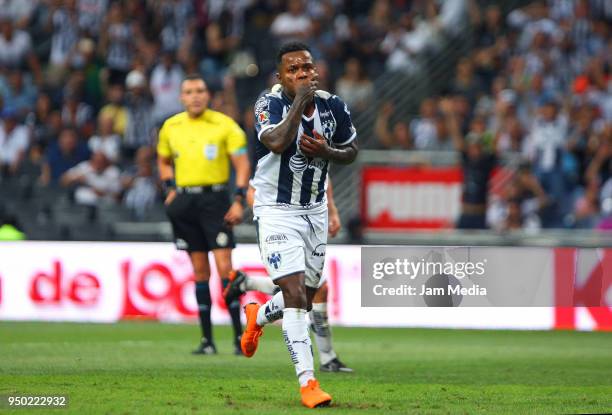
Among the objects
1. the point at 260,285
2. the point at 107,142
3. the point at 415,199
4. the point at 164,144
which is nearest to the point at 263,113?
the point at 260,285

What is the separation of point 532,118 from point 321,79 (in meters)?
3.65

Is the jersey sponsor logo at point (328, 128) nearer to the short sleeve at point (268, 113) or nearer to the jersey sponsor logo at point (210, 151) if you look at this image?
the short sleeve at point (268, 113)

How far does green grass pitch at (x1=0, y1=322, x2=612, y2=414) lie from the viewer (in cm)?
893

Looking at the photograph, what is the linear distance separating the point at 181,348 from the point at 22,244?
4874 mm

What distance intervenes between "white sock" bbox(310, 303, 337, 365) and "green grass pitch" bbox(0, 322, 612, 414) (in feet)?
1.08

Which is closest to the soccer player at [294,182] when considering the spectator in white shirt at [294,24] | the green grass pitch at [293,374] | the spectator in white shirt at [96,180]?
the green grass pitch at [293,374]

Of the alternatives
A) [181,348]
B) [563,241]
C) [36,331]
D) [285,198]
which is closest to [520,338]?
[563,241]

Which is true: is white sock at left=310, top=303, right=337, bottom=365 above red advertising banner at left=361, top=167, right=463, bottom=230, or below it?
below

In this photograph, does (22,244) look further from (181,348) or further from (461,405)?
(461,405)

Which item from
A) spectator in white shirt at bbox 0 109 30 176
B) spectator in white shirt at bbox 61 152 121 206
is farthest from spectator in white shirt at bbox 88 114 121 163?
spectator in white shirt at bbox 0 109 30 176

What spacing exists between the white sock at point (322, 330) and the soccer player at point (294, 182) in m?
1.99

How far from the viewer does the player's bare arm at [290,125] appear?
867 centimetres

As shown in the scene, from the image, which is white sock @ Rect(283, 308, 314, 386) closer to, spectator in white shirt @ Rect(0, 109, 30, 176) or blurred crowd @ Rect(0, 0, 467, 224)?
blurred crowd @ Rect(0, 0, 467, 224)

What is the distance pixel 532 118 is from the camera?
21.3 m
